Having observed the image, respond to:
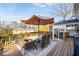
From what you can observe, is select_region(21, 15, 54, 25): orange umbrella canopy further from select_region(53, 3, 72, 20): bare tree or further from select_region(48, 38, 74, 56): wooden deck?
select_region(48, 38, 74, 56): wooden deck

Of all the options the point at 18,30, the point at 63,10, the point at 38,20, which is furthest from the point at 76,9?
the point at 18,30

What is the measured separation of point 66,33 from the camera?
129 cm

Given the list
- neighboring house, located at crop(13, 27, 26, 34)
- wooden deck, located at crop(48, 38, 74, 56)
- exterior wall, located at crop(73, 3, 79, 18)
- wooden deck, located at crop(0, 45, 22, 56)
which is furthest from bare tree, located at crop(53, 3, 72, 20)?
wooden deck, located at crop(0, 45, 22, 56)

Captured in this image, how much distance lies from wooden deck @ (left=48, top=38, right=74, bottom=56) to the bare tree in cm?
24

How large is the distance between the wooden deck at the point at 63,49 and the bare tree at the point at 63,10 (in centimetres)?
24

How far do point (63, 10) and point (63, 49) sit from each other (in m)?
0.39

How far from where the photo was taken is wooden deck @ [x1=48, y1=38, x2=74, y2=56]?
1.28 meters

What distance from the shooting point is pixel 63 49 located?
4.24ft

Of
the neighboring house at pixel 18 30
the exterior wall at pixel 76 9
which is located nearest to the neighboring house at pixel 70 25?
the exterior wall at pixel 76 9

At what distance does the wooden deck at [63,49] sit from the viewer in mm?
1284

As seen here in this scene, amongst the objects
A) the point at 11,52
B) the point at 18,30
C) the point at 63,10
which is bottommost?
the point at 11,52

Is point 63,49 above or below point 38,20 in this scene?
below

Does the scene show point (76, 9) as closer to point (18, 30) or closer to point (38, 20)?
point (38, 20)

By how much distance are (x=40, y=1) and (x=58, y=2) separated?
182 mm
